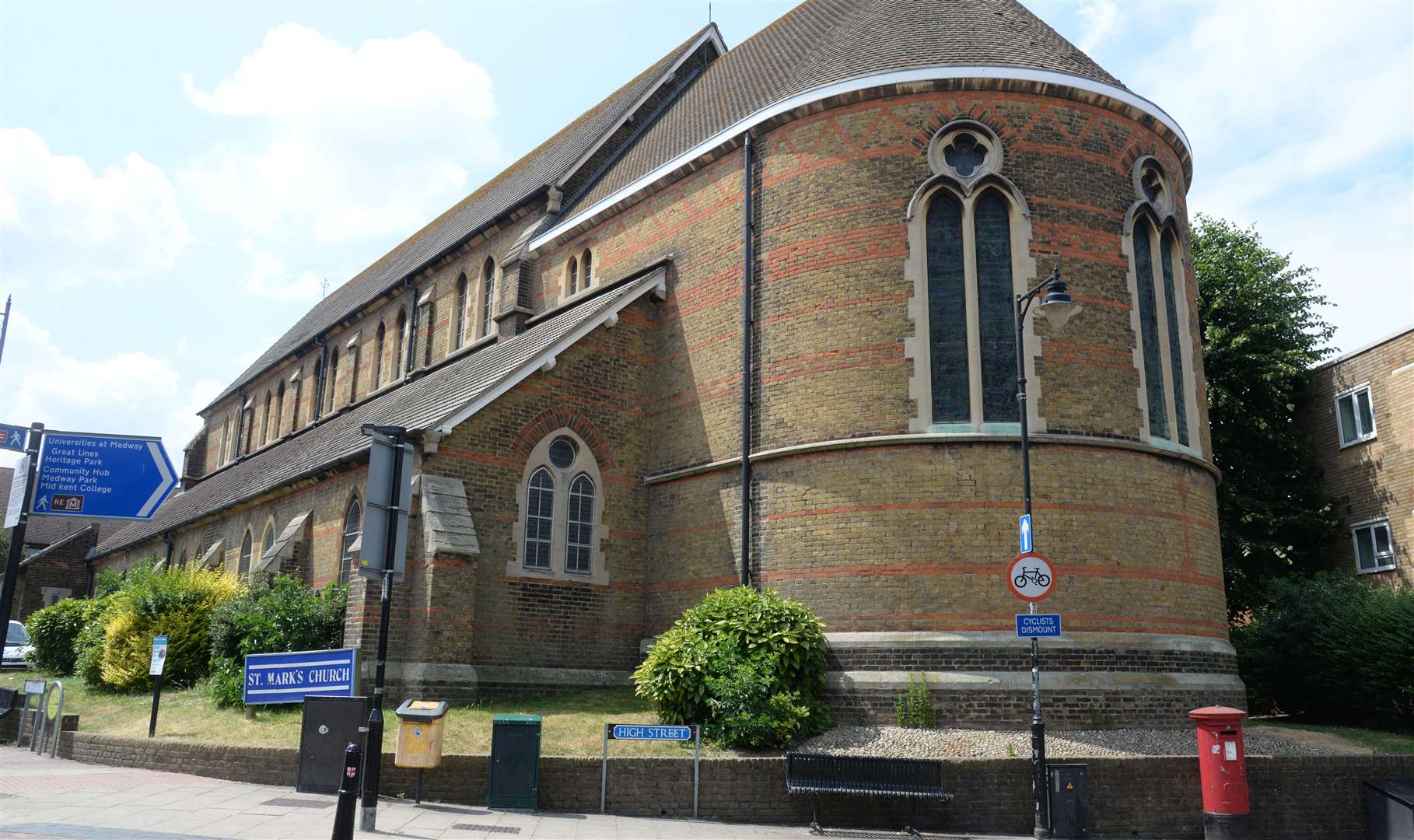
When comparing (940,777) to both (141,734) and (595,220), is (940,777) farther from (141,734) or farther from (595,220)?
(595,220)

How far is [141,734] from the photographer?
1591 centimetres

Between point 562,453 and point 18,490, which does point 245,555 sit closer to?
point 562,453

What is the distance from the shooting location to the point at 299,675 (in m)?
14.3

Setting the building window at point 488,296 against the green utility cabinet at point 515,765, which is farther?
the building window at point 488,296

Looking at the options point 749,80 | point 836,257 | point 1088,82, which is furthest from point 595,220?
point 1088,82

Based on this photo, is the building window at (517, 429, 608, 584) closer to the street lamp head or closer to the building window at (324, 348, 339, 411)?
the street lamp head

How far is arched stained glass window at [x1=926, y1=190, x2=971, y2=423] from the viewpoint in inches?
649

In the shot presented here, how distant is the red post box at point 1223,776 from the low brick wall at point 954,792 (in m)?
0.41

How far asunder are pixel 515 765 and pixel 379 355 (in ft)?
71.8

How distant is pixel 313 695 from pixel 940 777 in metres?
7.86

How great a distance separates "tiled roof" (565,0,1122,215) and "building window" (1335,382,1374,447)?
451 inches

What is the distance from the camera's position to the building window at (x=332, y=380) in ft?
114

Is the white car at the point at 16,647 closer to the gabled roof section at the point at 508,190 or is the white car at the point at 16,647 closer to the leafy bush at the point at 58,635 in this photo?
the leafy bush at the point at 58,635

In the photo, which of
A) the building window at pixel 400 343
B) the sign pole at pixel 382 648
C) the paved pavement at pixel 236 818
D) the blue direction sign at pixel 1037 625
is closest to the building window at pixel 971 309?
the blue direction sign at pixel 1037 625
